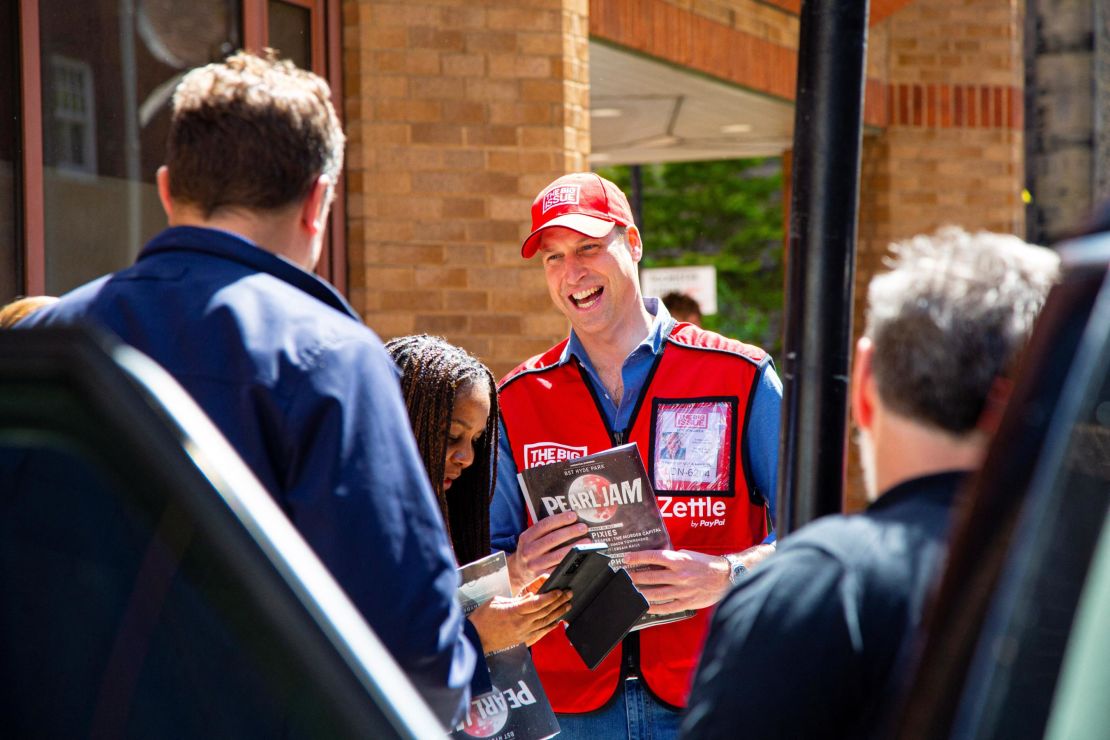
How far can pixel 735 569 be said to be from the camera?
3268 millimetres

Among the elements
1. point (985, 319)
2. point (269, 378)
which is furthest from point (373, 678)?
point (985, 319)

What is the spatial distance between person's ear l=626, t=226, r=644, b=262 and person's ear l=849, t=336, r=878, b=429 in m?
2.01

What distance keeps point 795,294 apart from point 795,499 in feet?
1.23

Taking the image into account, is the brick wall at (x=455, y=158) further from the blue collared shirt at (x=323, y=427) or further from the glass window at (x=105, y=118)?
the blue collared shirt at (x=323, y=427)

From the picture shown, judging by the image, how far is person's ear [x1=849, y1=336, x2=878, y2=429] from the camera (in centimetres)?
177

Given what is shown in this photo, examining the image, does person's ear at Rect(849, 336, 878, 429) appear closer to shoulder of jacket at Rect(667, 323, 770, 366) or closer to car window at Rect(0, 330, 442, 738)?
car window at Rect(0, 330, 442, 738)

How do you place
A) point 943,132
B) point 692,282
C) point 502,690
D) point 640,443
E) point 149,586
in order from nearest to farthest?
point 149,586, point 502,690, point 640,443, point 943,132, point 692,282

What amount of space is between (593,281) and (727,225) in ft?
68.7

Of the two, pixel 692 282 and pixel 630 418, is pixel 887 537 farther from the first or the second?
pixel 692 282

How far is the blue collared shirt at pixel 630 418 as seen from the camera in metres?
3.42

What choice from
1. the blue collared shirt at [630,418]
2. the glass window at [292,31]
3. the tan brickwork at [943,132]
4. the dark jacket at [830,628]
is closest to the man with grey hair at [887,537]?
the dark jacket at [830,628]

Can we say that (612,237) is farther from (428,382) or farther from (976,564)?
(976,564)

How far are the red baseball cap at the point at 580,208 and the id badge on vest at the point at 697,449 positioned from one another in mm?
549

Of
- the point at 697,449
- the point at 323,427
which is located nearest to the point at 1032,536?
the point at 323,427
